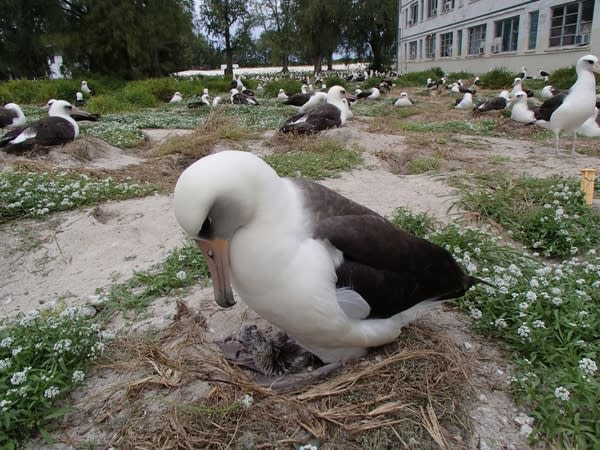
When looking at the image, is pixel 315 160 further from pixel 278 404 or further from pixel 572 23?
pixel 572 23

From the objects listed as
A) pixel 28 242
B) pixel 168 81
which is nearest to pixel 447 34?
pixel 168 81

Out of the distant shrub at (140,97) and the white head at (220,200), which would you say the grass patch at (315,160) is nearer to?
the white head at (220,200)

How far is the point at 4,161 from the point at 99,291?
16.6 feet

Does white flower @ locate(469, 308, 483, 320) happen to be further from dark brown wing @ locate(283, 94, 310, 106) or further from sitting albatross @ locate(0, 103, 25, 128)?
dark brown wing @ locate(283, 94, 310, 106)

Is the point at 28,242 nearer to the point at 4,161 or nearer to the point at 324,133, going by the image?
the point at 4,161

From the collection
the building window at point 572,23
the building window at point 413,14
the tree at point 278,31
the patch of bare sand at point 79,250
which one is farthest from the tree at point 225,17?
the patch of bare sand at point 79,250

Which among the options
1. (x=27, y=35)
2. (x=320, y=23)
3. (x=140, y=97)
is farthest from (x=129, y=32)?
(x=320, y=23)

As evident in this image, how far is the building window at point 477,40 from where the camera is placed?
104 ft

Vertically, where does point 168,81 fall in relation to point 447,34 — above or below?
below

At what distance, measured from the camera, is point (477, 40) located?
A: 3250 centimetres

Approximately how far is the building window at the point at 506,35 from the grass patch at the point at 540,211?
88.1ft

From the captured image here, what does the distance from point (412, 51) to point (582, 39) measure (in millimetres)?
28282

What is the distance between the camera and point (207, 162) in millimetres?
1810

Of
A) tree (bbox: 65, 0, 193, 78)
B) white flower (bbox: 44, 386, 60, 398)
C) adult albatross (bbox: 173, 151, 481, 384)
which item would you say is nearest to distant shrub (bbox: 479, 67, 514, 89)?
tree (bbox: 65, 0, 193, 78)
